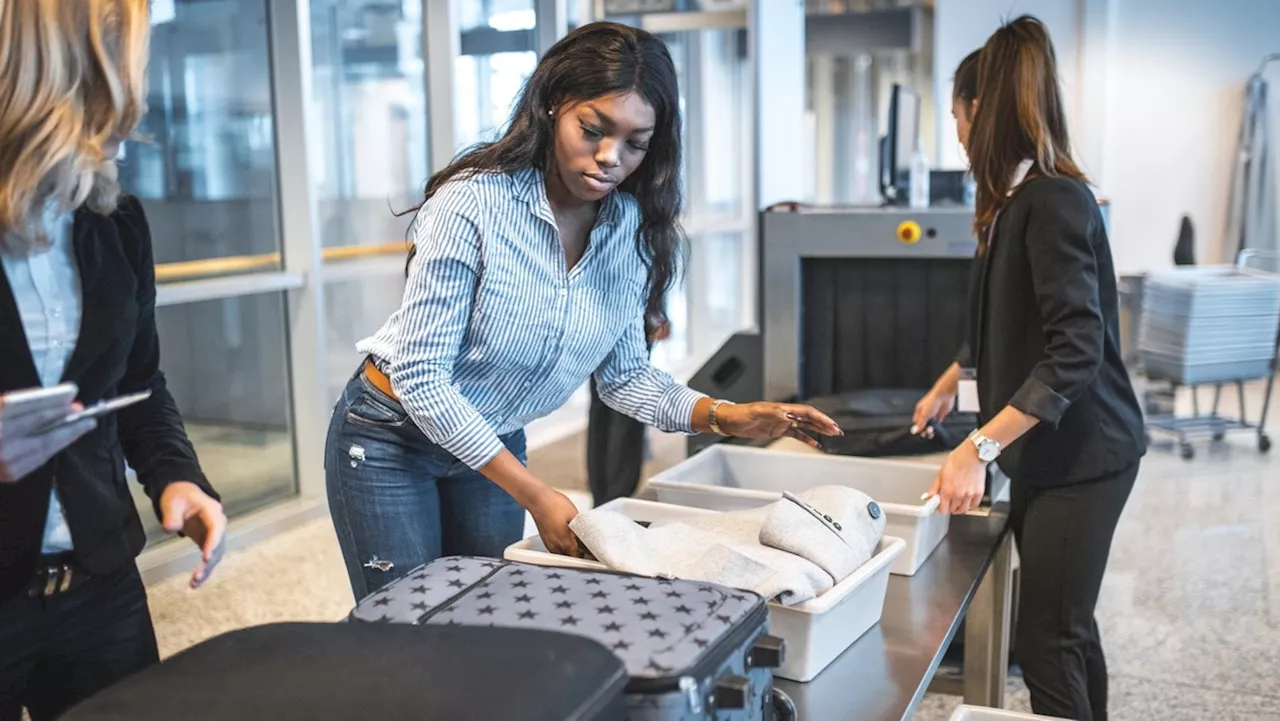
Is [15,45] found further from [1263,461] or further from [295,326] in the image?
[1263,461]

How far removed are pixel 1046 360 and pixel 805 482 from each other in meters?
0.44

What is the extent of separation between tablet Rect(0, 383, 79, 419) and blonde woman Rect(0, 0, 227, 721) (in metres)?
0.06

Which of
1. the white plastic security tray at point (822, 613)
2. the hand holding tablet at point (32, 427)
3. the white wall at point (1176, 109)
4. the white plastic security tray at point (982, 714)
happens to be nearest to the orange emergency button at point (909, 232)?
the white plastic security tray at point (822, 613)

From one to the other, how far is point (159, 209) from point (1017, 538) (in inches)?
113

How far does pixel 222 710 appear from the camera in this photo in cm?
74

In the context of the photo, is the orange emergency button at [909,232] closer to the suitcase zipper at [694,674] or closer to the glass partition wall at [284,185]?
the glass partition wall at [284,185]

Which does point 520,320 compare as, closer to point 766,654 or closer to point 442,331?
point 442,331

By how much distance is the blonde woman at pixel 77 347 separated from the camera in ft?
2.98

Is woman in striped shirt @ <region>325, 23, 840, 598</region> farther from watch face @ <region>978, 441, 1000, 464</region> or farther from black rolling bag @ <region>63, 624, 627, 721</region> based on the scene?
black rolling bag @ <region>63, 624, 627, 721</region>

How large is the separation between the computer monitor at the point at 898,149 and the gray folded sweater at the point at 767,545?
1.78 meters

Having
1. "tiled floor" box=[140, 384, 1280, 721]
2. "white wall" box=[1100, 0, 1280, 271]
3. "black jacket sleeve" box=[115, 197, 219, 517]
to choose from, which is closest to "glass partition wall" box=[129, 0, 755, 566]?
"tiled floor" box=[140, 384, 1280, 721]

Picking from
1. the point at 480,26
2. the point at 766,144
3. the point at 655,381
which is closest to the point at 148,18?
the point at 655,381

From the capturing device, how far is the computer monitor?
9.39 feet

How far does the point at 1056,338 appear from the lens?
1.54 metres
